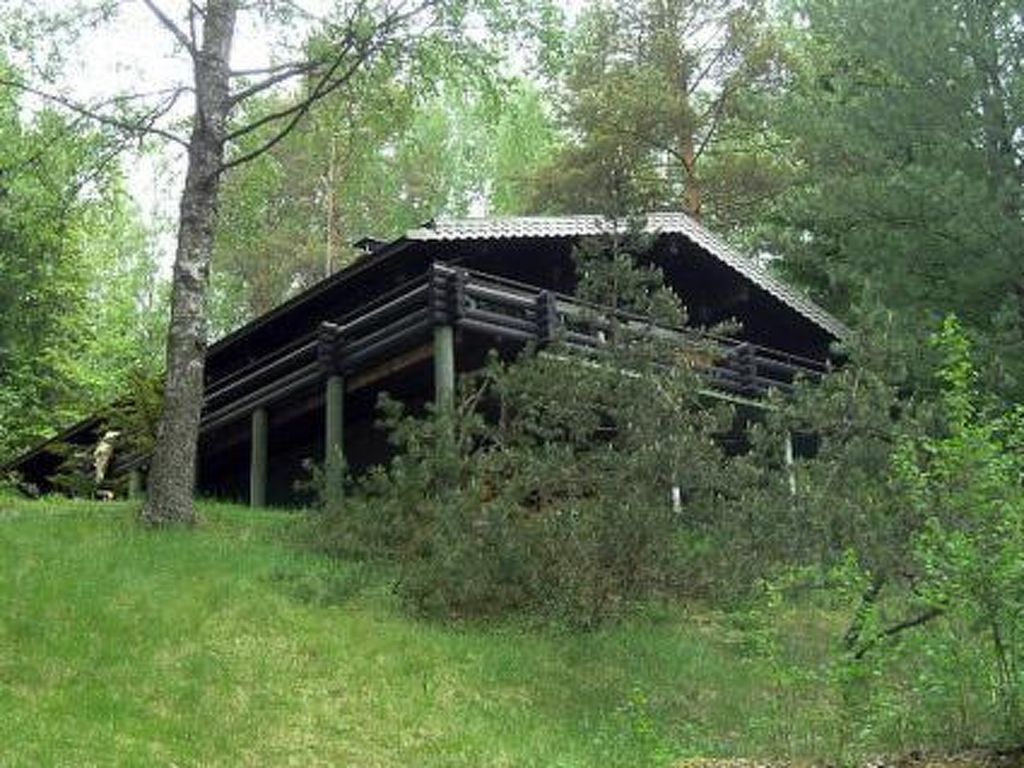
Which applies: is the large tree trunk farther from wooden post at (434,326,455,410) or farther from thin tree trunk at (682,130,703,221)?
thin tree trunk at (682,130,703,221)

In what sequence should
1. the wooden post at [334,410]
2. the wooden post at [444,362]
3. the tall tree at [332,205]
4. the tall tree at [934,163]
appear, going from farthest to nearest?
the tall tree at [332,205] < the tall tree at [934,163] < the wooden post at [334,410] < the wooden post at [444,362]

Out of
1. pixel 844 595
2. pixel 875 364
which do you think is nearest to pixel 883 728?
pixel 844 595

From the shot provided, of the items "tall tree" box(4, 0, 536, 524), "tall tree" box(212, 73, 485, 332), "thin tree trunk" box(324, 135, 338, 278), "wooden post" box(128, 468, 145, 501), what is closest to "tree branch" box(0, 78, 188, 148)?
"tall tree" box(4, 0, 536, 524)

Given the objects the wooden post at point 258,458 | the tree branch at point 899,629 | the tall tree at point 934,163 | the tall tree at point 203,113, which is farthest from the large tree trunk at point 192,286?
the tree branch at point 899,629

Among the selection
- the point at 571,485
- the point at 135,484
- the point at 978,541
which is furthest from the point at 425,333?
the point at 978,541

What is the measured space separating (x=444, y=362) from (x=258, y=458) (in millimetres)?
5277

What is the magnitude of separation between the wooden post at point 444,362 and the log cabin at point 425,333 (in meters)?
0.02

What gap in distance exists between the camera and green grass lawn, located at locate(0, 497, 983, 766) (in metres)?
8.70

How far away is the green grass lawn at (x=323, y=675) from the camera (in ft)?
28.6

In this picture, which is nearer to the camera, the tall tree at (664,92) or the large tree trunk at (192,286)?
the large tree trunk at (192,286)

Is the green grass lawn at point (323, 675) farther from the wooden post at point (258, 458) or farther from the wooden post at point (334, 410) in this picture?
the wooden post at point (258, 458)

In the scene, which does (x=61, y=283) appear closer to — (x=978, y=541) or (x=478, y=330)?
(x=478, y=330)

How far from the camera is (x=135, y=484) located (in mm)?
22453

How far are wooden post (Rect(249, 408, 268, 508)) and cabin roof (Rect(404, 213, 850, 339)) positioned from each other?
14.9ft
